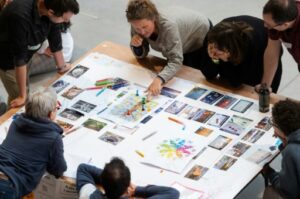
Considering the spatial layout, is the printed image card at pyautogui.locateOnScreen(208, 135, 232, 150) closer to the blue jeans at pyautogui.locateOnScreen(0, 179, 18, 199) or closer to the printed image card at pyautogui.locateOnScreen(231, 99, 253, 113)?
the printed image card at pyautogui.locateOnScreen(231, 99, 253, 113)

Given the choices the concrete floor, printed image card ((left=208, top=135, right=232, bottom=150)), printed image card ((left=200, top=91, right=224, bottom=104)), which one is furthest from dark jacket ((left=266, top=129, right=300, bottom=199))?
the concrete floor

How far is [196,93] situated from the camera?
2895mm

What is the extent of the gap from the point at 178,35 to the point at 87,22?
7.16 feet

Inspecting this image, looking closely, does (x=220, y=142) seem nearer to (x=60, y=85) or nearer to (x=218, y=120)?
(x=218, y=120)

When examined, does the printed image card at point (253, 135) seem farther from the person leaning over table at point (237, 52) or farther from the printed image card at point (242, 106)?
the person leaning over table at point (237, 52)

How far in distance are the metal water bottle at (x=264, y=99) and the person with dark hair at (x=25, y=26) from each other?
1.08 meters

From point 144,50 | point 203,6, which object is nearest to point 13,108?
point 144,50

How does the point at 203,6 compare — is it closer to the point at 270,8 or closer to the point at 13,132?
the point at 270,8

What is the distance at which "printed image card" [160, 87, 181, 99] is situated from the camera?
290 cm

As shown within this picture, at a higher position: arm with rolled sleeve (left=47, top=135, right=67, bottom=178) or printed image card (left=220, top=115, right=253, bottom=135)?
printed image card (left=220, top=115, right=253, bottom=135)

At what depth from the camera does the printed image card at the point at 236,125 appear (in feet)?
8.54

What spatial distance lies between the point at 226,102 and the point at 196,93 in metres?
0.18

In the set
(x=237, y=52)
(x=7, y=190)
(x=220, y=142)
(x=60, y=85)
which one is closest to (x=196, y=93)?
(x=237, y=52)

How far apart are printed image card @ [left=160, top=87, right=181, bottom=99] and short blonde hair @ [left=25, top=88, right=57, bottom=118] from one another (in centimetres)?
74
